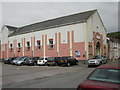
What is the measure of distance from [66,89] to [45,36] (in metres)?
28.7

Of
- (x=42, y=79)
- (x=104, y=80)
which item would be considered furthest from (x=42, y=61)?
(x=104, y=80)

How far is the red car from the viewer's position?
396cm

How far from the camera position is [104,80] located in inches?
175

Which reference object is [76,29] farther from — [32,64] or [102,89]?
[102,89]

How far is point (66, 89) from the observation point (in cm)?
741

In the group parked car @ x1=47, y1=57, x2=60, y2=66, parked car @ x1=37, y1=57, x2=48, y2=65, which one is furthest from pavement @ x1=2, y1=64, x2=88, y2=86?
parked car @ x1=37, y1=57, x2=48, y2=65

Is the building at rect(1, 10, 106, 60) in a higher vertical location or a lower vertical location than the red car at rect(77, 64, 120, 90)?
higher

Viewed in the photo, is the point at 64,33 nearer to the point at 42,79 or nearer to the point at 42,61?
the point at 42,61

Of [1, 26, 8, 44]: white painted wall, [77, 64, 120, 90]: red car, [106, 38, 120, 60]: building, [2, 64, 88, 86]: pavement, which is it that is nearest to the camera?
[77, 64, 120, 90]: red car

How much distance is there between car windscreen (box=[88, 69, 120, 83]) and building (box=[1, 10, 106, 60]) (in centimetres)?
2360

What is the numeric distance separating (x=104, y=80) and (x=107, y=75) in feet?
0.83

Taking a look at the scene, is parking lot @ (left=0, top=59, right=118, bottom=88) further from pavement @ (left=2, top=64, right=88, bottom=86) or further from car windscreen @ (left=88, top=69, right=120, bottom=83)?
car windscreen @ (left=88, top=69, right=120, bottom=83)

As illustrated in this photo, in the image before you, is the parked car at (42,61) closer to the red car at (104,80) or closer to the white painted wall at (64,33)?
the white painted wall at (64,33)

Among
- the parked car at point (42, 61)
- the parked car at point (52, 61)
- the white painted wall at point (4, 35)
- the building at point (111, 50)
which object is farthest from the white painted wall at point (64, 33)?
the building at point (111, 50)
